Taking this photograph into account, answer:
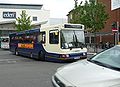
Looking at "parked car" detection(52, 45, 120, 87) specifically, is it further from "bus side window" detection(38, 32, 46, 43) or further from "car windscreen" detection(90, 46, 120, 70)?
"bus side window" detection(38, 32, 46, 43)

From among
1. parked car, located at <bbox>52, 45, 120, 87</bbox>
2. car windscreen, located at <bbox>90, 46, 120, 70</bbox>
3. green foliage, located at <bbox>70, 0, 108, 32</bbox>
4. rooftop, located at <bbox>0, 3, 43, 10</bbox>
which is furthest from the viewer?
rooftop, located at <bbox>0, 3, 43, 10</bbox>

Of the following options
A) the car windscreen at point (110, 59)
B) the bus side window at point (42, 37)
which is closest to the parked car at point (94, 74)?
the car windscreen at point (110, 59)

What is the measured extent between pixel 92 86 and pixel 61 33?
15318mm

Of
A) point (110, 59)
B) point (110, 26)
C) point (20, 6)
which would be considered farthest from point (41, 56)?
point (20, 6)

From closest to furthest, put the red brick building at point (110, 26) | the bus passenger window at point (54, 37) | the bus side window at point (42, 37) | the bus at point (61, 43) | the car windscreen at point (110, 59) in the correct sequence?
the car windscreen at point (110, 59) → the bus at point (61, 43) → the bus passenger window at point (54, 37) → the bus side window at point (42, 37) → the red brick building at point (110, 26)

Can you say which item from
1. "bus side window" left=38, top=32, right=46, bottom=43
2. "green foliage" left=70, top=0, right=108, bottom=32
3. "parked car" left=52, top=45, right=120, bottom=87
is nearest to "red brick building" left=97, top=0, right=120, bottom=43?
"green foliage" left=70, top=0, right=108, bottom=32

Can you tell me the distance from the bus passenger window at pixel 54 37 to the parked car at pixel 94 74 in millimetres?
13747

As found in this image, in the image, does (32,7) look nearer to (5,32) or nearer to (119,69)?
(5,32)

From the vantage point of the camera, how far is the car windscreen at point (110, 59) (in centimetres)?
580

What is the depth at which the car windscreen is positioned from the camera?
580 centimetres

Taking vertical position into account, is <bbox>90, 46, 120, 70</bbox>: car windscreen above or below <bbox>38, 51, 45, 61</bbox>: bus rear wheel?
above

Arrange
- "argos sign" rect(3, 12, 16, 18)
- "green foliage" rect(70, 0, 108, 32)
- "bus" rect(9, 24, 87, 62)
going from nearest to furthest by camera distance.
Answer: "bus" rect(9, 24, 87, 62) < "green foliage" rect(70, 0, 108, 32) < "argos sign" rect(3, 12, 16, 18)

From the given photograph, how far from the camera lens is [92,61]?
642 centimetres

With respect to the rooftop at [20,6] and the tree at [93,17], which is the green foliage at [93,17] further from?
the rooftop at [20,6]
